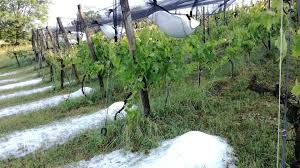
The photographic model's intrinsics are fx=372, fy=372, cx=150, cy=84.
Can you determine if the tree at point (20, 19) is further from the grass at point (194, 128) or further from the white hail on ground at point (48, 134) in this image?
the grass at point (194, 128)

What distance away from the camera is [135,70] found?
557 cm

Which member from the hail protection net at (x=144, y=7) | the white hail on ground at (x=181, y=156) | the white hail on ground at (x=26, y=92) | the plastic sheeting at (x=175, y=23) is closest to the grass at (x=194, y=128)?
the white hail on ground at (x=181, y=156)

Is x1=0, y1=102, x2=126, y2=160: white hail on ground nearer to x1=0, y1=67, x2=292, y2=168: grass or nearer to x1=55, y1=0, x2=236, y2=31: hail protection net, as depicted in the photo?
x1=0, y1=67, x2=292, y2=168: grass

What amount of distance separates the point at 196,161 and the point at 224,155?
0.34 m

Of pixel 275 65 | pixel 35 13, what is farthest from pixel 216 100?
pixel 35 13

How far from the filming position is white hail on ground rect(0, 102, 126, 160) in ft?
20.2

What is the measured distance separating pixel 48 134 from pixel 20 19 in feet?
76.0

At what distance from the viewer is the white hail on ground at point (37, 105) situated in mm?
9328

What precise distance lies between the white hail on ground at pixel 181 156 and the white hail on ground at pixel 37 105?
15.2ft

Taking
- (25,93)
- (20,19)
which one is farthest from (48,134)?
(20,19)

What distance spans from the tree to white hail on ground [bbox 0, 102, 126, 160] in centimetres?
2254

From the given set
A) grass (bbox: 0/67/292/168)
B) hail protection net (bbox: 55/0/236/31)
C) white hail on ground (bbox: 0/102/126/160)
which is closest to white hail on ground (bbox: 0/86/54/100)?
hail protection net (bbox: 55/0/236/31)

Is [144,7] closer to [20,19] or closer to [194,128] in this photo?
[194,128]

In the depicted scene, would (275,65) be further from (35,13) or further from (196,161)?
(35,13)
